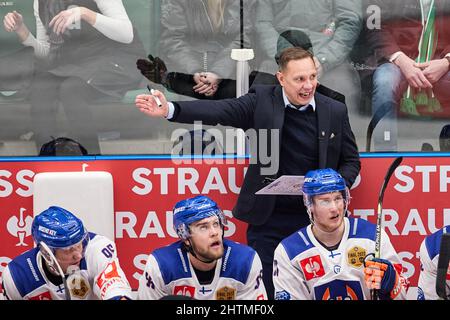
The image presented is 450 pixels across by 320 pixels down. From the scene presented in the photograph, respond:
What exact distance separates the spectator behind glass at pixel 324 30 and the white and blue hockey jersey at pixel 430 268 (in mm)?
999

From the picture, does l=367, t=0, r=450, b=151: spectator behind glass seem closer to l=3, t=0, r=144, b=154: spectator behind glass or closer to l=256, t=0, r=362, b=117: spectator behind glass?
l=256, t=0, r=362, b=117: spectator behind glass

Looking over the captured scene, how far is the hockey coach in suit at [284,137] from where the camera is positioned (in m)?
6.36

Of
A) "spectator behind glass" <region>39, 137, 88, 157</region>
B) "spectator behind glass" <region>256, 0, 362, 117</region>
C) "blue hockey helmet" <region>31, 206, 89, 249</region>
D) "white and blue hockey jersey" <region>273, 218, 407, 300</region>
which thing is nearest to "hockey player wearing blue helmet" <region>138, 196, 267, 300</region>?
"white and blue hockey jersey" <region>273, 218, 407, 300</region>

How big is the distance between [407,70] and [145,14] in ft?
4.87

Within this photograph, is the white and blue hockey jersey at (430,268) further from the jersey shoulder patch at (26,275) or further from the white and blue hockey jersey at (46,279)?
the jersey shoulder patch at (26,275)

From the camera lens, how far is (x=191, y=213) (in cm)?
570

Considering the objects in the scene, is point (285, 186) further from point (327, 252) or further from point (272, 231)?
point (327, 252)

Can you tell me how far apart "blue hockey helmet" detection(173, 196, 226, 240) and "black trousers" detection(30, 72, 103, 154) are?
880mm

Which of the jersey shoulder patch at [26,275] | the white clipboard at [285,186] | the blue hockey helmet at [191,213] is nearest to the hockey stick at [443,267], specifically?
the white clipboard at [285,186]

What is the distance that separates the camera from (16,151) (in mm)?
6391

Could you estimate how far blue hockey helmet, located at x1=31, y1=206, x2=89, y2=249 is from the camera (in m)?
5.60
